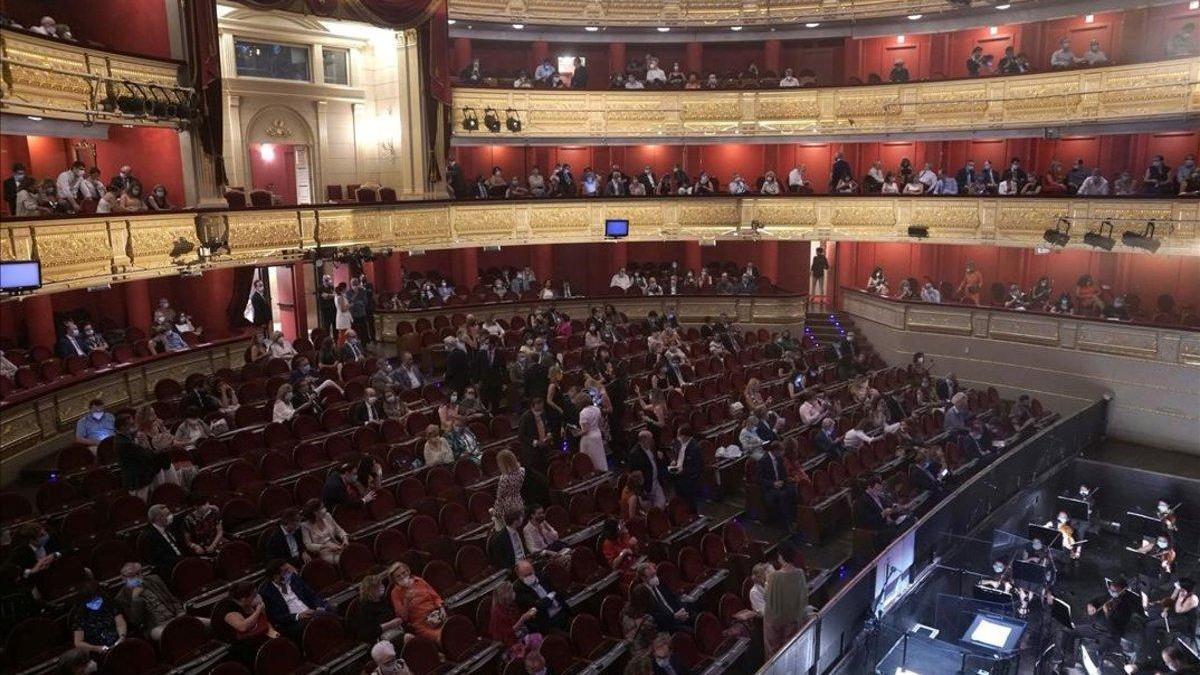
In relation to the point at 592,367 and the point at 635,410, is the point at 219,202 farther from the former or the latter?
the point at 635,410

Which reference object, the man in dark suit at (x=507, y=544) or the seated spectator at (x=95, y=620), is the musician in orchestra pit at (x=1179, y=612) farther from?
the seated spectator at (x=95, y=620)

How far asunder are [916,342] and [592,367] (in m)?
7.17

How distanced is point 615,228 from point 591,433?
29.6ft

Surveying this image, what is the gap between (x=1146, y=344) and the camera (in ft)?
45.1

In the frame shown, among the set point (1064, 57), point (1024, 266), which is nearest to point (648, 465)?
point (1064, 57)

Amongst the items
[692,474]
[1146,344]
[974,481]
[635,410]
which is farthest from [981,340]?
[692,474]

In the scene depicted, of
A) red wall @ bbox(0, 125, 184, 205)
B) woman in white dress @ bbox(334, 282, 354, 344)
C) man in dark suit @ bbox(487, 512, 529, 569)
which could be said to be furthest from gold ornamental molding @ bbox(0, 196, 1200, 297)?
man in dark suit @ bbox(487, 512, 529, 569)

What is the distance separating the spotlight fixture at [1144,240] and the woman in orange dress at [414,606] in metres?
12.2

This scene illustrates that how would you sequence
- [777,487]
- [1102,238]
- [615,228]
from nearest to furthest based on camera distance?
[777,487] < [1102,238] < [615,228]

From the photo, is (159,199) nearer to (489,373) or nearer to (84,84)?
(84,84)

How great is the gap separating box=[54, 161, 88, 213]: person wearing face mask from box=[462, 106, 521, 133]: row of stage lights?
754 cm

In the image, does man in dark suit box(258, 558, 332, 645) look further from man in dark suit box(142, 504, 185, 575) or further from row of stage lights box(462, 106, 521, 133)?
row of stage lights box(462, 106, 521, 133)

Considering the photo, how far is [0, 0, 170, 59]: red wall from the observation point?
1208cm

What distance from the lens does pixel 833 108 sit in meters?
18.0
